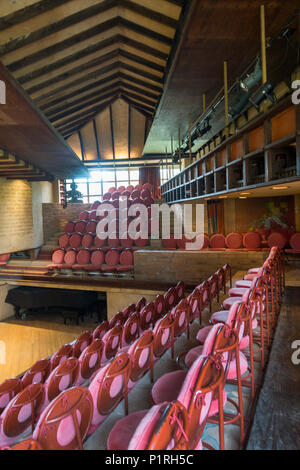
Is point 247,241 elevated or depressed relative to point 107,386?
elevated

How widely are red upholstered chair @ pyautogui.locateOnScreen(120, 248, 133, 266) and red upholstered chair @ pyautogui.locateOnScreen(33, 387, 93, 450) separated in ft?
18.2

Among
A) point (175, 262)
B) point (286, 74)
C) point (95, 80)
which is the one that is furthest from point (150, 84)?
point (175, 262)

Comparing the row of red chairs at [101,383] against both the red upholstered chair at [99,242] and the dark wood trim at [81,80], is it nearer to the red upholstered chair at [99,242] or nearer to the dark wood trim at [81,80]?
the red upholstered chair at [99,242]

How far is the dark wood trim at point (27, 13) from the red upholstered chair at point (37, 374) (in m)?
4.76

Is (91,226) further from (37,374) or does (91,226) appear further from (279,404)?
(279,404)

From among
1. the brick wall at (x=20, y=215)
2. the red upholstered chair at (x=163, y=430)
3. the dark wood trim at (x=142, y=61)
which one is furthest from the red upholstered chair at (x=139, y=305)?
the dark wood trim at (x=142, y=61)

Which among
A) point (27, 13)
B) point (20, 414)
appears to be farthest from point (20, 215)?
point (20, 414)

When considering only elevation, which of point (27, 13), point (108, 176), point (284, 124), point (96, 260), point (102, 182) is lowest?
point (96, 260)

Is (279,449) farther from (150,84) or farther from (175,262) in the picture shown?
(150,84)

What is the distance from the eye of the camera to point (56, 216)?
1115 centimetres

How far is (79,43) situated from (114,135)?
8952mm

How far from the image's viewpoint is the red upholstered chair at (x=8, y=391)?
2752 mm

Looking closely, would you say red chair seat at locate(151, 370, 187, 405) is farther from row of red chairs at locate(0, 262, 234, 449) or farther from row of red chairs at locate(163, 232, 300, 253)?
row of red chairs at locate(163, 232, 300, 253)
